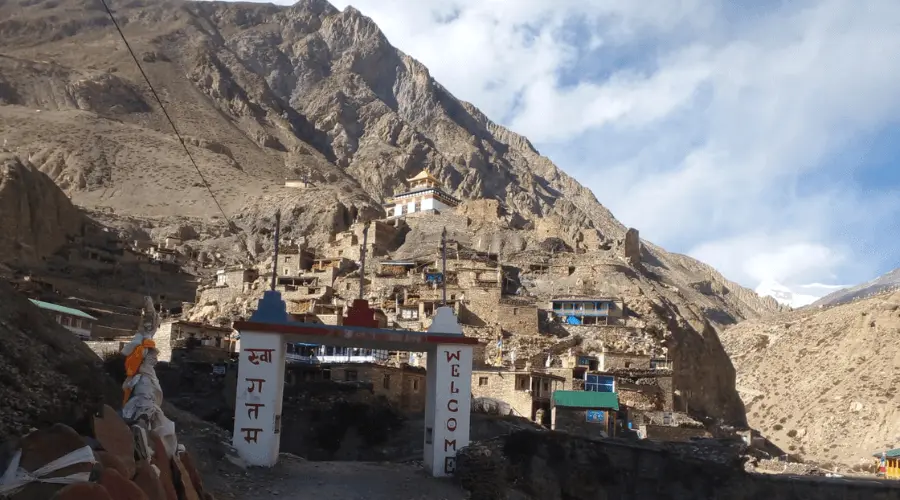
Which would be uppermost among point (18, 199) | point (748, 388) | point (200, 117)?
point (200, 117)

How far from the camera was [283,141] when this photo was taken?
427ft

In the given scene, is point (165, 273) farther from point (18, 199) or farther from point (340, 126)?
point (340, 126)

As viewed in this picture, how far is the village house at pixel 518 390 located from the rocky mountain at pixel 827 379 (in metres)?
26.5

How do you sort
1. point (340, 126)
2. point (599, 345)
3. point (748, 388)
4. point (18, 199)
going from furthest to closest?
point (340, 126), point (748, 388), point (18, 199), point (599, 345)

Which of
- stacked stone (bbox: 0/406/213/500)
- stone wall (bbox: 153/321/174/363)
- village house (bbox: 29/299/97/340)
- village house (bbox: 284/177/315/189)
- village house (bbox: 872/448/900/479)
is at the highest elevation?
village house (bbox: 284/177/315/189)

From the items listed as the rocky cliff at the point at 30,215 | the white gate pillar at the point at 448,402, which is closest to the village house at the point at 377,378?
the white gate pillar at the point at 448,402

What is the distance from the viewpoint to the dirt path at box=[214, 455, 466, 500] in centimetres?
1681

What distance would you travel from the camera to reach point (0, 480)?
9.56 m

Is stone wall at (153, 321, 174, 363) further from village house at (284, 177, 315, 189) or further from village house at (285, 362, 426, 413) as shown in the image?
village house at (284, 177, 315, 189)

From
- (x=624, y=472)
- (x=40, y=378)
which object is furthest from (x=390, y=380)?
(x=40, y=378)

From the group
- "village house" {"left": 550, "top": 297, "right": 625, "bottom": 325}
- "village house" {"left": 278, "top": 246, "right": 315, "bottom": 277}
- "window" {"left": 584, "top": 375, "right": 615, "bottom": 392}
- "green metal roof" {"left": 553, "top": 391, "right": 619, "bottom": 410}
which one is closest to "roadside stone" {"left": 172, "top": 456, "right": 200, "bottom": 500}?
"green metal roof" {"left": 553, "top": 391, "right": 619, "bottom": 410}

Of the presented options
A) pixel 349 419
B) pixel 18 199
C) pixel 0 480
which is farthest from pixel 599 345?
pixel 18 199

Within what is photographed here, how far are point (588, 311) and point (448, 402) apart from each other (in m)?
25.2

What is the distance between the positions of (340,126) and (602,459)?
4880 inches
